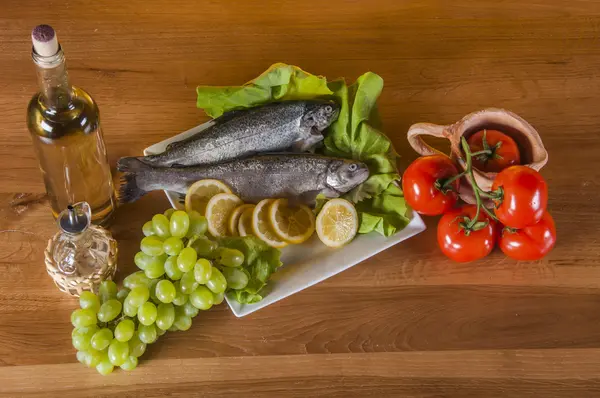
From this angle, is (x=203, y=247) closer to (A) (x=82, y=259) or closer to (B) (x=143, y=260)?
(B) (x=143, y=260)

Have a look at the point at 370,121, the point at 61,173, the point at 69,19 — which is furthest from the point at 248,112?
the point at 69,19

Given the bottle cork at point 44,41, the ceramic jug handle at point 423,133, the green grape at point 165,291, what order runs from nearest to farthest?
the bottle cork at point 44,41 → the green grape at point 165,291 → the ceramic jug handle at point 423,133

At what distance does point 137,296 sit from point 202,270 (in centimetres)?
10

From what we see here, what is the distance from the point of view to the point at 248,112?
1.48 metres

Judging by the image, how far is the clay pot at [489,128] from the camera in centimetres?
138

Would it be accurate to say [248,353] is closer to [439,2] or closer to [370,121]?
[370,121]

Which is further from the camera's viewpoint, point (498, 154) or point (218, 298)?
point (498, 154)

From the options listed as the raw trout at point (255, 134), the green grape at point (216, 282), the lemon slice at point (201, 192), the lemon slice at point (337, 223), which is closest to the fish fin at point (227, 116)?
the raw trout at point (255, 134)

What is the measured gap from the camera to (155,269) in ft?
4.02

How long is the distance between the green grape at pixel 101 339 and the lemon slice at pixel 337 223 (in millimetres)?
382

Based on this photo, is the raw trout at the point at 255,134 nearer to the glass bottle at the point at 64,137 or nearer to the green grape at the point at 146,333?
the glass bottle at the point at 64,137

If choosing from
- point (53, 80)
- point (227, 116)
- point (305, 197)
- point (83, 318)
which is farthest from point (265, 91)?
point (83, 318)

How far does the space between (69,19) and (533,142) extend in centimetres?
96

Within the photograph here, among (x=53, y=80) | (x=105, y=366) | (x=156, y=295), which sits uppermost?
(x=53, y=80)
